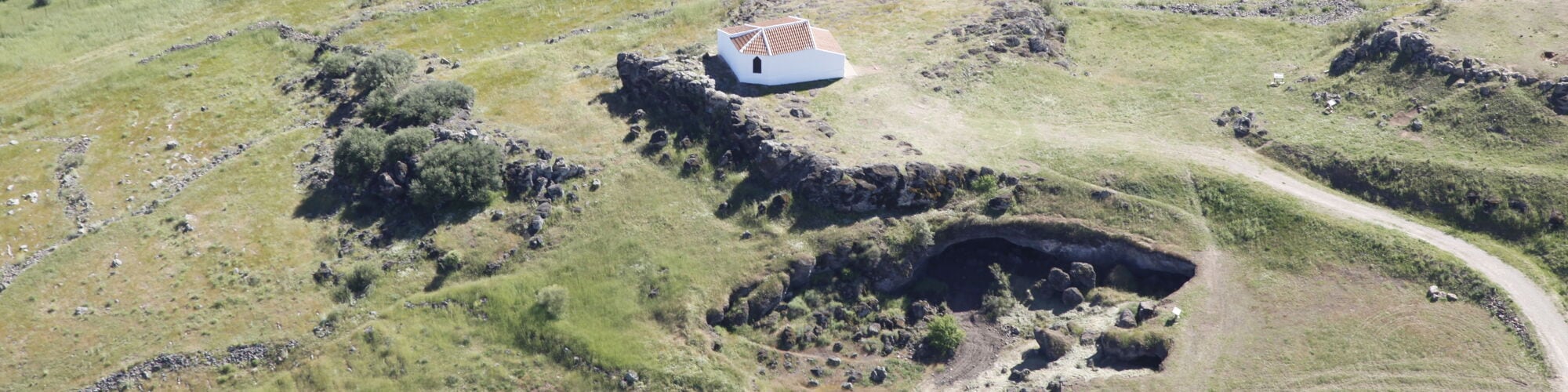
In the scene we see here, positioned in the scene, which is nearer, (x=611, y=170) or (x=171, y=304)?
(x=171, y=304)

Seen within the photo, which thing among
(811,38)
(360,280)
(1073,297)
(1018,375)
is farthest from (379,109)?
(1073,297)

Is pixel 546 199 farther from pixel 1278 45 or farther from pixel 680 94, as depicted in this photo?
pixel 1278 45

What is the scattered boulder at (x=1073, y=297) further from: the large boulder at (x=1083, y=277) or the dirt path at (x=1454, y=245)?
the dirt path at (x=1454, y=245)

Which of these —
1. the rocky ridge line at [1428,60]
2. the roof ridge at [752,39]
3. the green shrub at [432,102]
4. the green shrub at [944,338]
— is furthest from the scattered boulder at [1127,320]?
the green shrub at [432,102]

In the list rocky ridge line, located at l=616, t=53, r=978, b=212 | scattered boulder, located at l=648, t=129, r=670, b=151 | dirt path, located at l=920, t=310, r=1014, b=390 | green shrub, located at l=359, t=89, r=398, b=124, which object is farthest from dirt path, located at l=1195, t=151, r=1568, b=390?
green shrub, located at l=359, t=89, r=398, b=124

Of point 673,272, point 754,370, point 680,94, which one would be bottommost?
point 754,370

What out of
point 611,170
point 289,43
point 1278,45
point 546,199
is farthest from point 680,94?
point 1278,45
